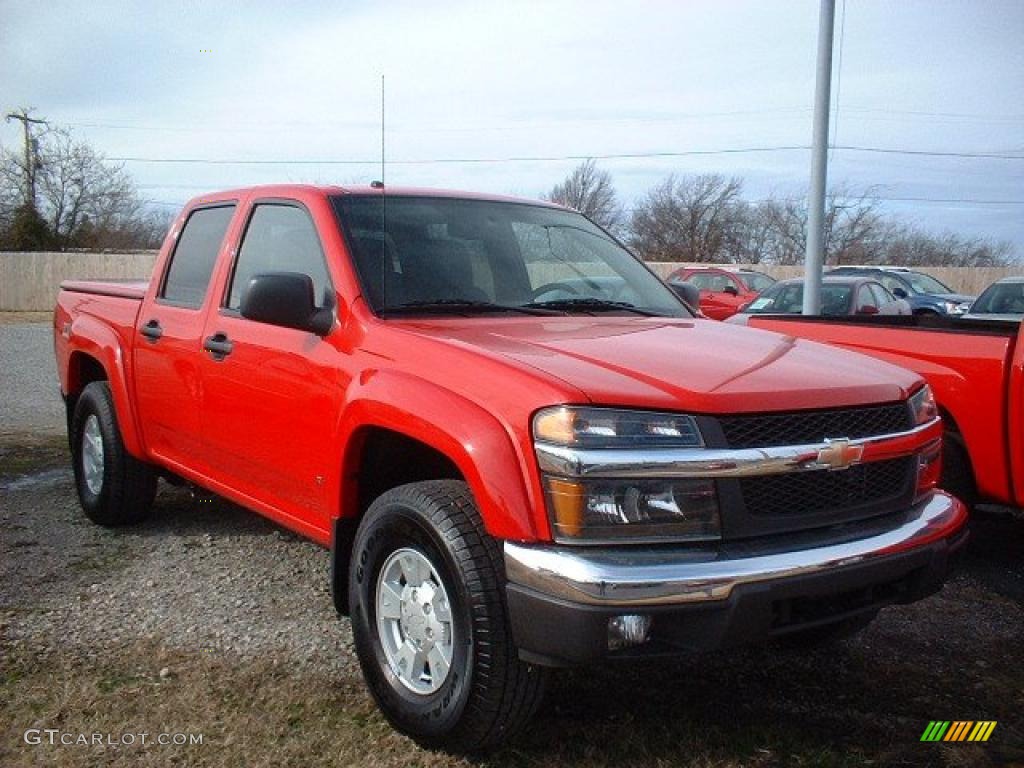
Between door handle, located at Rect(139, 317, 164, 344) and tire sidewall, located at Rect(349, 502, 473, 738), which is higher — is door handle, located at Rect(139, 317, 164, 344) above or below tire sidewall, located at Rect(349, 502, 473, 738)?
above

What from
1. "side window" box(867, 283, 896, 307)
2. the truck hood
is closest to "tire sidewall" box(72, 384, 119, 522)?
the truck hood

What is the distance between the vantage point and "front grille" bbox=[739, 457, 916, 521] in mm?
2770

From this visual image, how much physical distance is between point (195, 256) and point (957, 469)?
385 centimetres

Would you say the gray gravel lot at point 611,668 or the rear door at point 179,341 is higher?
the rear door at point 179,341

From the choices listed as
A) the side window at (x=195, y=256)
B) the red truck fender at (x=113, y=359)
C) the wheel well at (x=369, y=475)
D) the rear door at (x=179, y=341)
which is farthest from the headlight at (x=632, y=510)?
the red truck fender at (x=113, y=359)

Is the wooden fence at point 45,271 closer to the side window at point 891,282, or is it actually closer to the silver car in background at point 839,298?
the side window at point 891,282

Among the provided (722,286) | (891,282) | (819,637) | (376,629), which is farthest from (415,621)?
(891,282)

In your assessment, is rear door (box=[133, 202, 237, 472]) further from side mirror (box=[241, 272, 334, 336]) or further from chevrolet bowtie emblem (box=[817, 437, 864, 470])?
chevrolet bowtie emblem (box=[817, 437, 864, 470])

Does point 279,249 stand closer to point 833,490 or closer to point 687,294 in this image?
point 687,294

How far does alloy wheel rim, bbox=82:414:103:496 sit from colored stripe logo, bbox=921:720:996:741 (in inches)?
167

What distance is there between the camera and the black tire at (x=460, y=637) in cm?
277

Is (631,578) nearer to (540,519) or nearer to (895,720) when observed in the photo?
(540,519)

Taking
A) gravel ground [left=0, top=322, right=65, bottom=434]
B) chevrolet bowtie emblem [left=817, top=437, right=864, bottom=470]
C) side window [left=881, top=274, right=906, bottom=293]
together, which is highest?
chevrolet bowtie emblem [left=817, top=437, right=864, bottom=470]

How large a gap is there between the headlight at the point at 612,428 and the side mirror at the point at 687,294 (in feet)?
6.63
